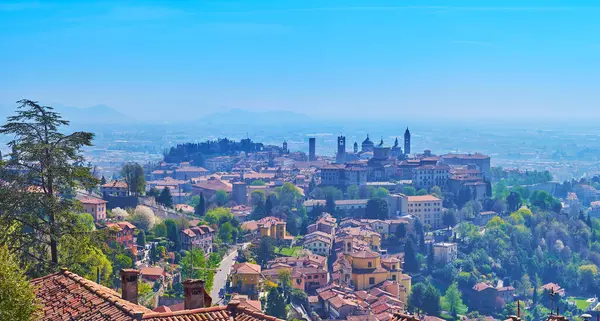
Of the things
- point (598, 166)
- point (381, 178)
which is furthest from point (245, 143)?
point (598, 166)

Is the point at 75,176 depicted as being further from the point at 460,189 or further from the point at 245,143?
the point at 245,143

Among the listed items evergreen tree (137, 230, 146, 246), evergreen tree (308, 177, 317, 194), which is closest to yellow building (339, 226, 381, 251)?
evergreen tree (137, 230, 146, 246)

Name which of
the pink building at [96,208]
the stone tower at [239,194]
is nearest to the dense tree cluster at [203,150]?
the stone tower at [239,194]

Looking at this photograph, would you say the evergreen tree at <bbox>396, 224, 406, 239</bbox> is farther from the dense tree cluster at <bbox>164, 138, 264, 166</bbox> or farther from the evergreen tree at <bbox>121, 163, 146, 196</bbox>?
the dense tree cluster at <bbox>164, 138, 264, 166</bbox>

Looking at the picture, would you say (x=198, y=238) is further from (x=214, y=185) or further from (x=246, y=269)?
(x=214, y=185)

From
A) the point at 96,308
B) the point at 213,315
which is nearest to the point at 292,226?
the point at 96,308
